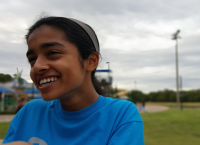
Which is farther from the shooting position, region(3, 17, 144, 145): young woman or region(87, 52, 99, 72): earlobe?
region(87, 52, 99, 72): earlobe

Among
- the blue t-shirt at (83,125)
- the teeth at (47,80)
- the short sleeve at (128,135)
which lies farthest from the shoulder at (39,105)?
the short sleeve at (128,135)

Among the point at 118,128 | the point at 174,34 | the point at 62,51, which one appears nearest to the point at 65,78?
the point at 62,51

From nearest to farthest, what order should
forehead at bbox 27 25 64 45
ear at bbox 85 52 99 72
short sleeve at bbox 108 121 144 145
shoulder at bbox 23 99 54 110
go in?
1. short sleeve at bbox 108 121 144 145
2. forehead at bbox 27 25 64 45
3. ear at bbox 85 52 99 72
4. shoulder at bbox 23 99 54 110

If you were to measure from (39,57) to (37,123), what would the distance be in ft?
1.37

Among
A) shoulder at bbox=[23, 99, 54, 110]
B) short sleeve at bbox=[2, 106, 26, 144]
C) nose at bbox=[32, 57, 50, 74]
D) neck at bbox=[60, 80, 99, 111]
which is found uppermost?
nose at bbox=[32, 57, 50, 74]

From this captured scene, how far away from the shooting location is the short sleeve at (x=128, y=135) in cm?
99

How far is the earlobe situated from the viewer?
4.10 ft

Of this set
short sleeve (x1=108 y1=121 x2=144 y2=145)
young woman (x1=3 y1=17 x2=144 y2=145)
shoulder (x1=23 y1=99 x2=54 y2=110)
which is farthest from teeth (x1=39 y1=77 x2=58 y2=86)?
short sleeve (x1=108 y1=121 x2=144 y2=145)

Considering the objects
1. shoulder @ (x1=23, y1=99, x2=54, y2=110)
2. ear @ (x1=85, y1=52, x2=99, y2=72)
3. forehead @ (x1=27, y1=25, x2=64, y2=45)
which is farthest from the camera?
shoulder @ (x1=23, y1=99, x2=54, y2=110)

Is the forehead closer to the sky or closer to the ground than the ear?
closer to the sky

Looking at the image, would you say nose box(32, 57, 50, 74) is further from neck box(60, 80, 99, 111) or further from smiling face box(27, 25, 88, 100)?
neck box(60, 80, 99, 111)

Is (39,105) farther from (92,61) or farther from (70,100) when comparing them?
(92,61)

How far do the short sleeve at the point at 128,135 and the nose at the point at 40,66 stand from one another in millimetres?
494

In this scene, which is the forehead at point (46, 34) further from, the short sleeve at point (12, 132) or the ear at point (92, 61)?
the short sleeve at point (12, 132)
